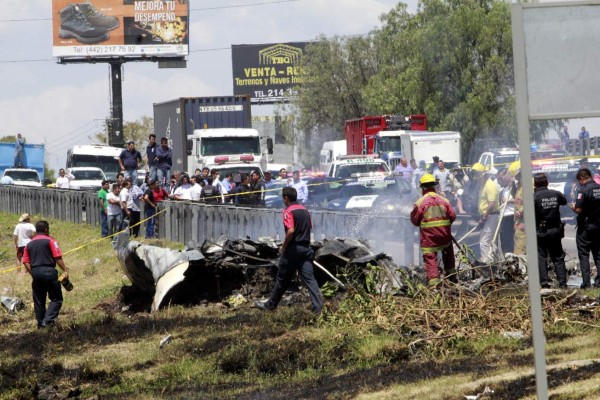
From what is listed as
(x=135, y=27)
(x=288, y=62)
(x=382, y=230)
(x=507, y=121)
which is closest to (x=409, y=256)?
(x=382, y=230)

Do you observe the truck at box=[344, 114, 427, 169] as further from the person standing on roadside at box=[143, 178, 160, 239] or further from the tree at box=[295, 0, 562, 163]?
the person standing on roadside at box=[143, 178, 160, 239]

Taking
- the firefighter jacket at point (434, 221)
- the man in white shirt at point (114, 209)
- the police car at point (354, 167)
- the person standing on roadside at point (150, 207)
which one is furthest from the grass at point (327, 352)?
the police car at point (354, 167)

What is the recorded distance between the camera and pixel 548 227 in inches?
578

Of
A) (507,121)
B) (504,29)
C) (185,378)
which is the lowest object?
(185,378)

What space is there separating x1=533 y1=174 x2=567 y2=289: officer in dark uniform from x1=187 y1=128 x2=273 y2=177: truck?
2117 cm

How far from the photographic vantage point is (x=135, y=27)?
247ft

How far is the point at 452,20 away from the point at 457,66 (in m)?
2.18

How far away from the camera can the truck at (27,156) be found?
5462 centimetres

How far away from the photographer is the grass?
30.5 ft

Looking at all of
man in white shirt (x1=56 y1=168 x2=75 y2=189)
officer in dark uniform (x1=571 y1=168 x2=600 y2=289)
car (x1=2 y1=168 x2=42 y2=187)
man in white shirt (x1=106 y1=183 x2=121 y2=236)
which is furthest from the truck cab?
officer in dark uniform (x1=571 y1=168 x2=600 y2=289)

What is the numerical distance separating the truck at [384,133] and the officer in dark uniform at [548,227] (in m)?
26.9

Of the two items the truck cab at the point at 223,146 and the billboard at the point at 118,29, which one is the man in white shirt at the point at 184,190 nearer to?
the truck cab at the point at 223,146

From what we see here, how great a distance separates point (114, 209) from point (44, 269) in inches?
507

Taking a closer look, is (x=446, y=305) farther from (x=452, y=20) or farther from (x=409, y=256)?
(x=452, y=20)
